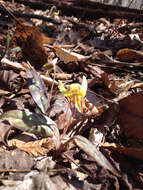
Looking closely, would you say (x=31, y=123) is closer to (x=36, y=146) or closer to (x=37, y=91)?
(x=36, y=146)

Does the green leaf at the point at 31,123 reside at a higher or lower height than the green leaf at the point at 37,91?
lower

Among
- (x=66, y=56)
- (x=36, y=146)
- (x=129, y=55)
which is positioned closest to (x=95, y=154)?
(x=36, y=146)

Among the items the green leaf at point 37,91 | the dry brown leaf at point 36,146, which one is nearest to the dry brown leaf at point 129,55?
the green leaf at point 37,91

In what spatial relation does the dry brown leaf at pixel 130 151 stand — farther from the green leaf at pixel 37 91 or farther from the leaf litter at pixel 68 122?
the green leaf at pixel 37 91

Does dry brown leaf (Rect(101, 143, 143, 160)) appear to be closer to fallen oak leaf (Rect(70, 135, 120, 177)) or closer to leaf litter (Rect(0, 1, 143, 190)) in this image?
leaf litter (Rect(0, 1, 143, 190))

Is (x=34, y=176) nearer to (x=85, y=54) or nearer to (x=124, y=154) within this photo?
(x=124, y=154)
